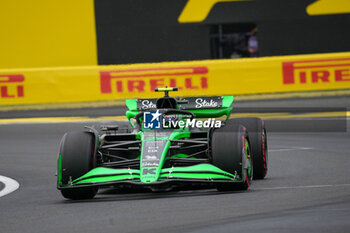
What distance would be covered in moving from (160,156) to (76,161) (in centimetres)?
81

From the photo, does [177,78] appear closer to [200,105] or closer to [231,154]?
[200,105]

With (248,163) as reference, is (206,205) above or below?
below

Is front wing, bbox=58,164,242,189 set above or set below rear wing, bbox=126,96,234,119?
below

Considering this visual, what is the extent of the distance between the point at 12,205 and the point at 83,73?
1240 centimetres

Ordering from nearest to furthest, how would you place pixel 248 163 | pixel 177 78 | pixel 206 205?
pixel 206 205 < pixel 248 163 < pixel 177 78

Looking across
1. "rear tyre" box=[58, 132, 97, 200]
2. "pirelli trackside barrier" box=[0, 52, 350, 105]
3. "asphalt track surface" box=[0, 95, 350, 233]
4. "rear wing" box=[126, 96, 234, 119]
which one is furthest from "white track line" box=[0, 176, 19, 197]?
→ "pirelli trackside barrier" box=[0, 52, 350, 105]

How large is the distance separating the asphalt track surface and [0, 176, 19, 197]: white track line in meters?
0.11

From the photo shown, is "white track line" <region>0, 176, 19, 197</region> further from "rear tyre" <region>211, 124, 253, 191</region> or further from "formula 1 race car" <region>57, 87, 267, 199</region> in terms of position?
"rear tyre" <region>211, 124, 253, 191</region>

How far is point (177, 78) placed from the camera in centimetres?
2048


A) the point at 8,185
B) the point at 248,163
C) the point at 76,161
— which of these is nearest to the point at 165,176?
the point at 76,161

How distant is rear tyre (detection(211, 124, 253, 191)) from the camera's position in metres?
8.31

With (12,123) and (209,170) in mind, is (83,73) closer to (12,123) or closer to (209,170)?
(12,123)

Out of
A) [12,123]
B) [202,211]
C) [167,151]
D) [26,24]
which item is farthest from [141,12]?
[202,211]

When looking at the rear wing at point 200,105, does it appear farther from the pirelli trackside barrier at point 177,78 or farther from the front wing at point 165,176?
the pirelli trackside barrier at point 177,78
